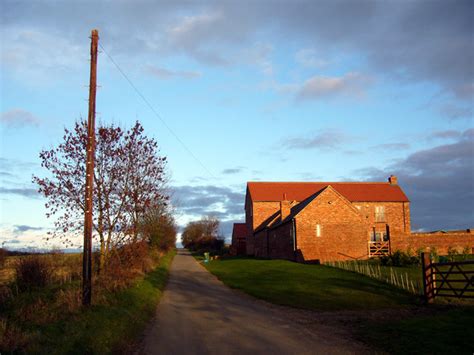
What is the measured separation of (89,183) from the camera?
13273mm

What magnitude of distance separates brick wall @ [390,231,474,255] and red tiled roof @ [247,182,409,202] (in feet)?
29.3

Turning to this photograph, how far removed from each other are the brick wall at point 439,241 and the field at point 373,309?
24.8 meters

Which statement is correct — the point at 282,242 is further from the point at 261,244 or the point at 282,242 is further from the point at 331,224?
the point at 261,244

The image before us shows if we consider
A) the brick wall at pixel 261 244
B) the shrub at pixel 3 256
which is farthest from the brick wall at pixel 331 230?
the shrub at pixel 3 256

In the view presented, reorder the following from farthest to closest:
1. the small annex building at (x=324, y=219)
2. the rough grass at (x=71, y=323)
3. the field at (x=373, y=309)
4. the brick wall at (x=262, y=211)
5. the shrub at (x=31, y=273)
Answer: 1. the brick wall at (x=262, y=211)
2. the small annex building at (x=324, y=219)
3. the shrub at (x=31, y=273)
4. the field at (x=373, y=309)
5. the rough grass at (x=71, y=323)

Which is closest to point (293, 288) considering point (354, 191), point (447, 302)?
point (447, 302)

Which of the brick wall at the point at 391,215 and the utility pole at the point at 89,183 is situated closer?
the utility pole at the point at 89,183

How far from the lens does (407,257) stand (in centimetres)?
2862

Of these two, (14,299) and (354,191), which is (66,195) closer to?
(14,299)

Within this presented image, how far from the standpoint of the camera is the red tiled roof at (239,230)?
68.3 meters

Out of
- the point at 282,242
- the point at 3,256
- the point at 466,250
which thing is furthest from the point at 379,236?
the point at 3,256

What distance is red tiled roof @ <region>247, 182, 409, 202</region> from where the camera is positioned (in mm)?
56281

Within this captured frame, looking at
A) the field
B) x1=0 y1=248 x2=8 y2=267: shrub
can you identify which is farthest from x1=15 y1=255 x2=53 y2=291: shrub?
the field

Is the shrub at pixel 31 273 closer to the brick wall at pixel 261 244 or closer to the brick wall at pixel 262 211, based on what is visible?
the brick wall at pixel 261 244
